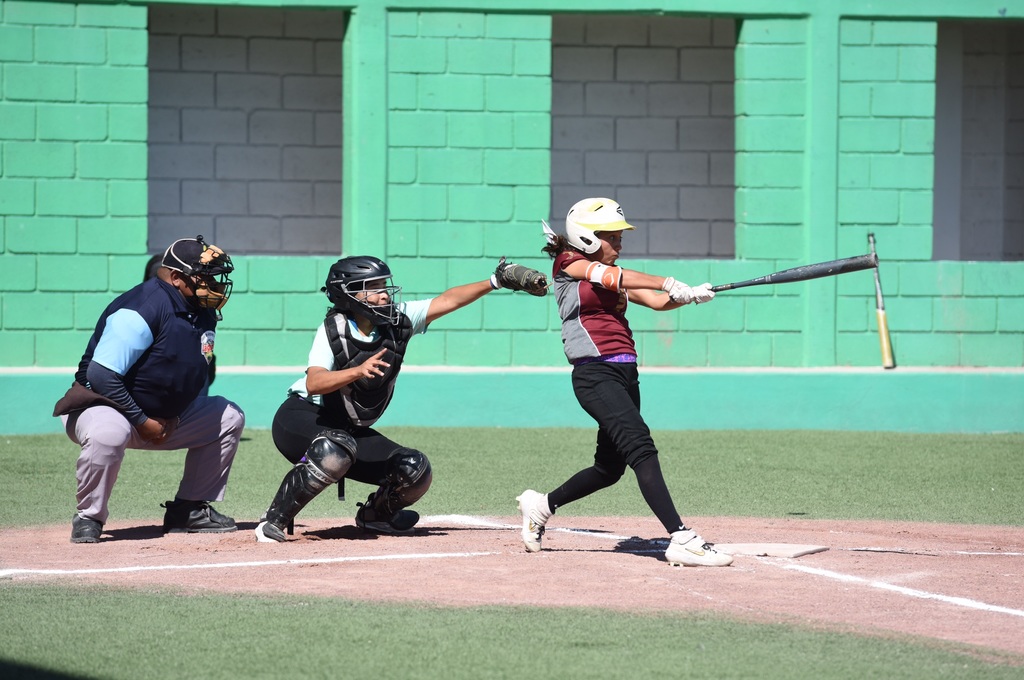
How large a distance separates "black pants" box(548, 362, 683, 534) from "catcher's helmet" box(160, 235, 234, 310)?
209 cm

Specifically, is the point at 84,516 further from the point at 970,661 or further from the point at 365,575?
the point at 970,661

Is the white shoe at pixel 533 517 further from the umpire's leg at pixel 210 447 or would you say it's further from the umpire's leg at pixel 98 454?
the umpire's leg at pixel 98 454

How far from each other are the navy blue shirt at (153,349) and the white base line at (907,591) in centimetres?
331

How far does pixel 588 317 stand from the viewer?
722cm

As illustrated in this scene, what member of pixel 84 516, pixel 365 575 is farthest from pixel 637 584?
pixel 84 516

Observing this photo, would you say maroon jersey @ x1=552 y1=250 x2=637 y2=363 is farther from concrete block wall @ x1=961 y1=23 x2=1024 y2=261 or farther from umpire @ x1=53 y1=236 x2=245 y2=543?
concrete block wall @ x1=961 y1=23 x2=1024 y2=261

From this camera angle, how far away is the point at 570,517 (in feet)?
29.4

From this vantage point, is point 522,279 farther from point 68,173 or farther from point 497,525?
point 68,173

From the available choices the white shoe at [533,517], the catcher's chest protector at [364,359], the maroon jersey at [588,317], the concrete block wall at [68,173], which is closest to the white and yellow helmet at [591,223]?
the maroon jersey at [588,317]

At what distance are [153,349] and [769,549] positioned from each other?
3.40 meters

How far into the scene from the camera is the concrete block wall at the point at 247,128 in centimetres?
1460

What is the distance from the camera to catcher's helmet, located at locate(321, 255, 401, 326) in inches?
296

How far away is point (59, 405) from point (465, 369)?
20.7 ft

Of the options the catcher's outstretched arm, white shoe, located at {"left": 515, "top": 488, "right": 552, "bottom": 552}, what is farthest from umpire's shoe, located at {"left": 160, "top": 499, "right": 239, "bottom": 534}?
white shoe, located at {"left": 515, "top": 488, "right": 552, "bottom": 552}
